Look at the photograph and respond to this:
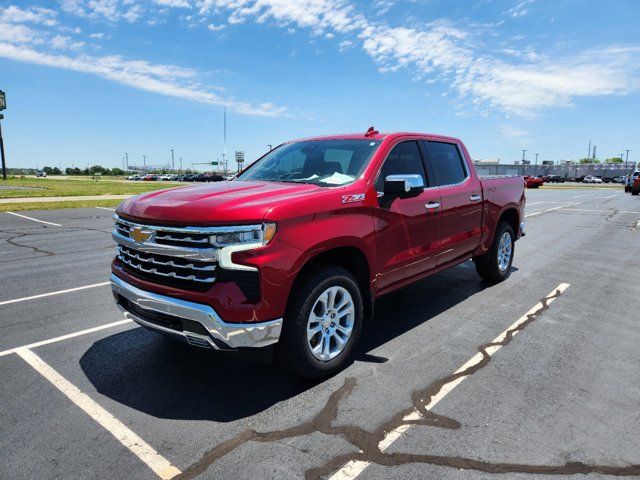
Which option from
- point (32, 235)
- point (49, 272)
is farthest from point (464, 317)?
point (32, 235)

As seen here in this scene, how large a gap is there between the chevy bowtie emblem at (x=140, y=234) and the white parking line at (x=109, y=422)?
1.20m

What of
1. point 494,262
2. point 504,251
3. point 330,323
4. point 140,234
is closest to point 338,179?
point 330,323

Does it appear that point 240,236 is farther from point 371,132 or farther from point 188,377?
point 371,132

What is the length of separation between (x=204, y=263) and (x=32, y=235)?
414 inches

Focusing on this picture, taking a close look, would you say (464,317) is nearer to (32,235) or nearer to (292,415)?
(292,415)

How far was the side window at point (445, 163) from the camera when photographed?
5.10 meters

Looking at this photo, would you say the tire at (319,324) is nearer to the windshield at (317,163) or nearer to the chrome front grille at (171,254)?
the chrome front grille at (171,254)

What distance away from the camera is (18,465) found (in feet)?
8.42

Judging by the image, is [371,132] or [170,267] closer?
[170,267]

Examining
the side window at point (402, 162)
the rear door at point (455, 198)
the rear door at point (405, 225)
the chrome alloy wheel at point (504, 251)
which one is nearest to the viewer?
the rear door at point (405, 225)

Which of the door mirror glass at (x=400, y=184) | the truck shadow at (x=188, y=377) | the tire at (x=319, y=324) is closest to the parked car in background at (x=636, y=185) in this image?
the truck shadow at (x=188, y=377)

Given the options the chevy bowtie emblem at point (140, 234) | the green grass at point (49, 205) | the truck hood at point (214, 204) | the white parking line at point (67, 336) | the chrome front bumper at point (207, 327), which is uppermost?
the truck hood at point (214, 204)

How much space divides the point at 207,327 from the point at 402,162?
2.58m

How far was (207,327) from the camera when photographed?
2973 millimetres
